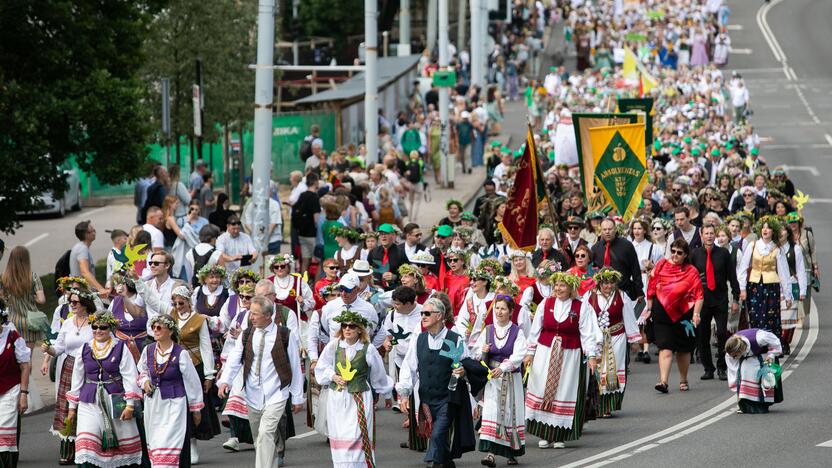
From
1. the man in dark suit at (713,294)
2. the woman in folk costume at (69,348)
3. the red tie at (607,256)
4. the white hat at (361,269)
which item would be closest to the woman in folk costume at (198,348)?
the woman in folk costume at (69,348)

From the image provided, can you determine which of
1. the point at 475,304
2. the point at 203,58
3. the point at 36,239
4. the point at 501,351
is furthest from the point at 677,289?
the point at 203,58

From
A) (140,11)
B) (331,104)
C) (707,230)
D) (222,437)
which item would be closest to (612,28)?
(331,104)

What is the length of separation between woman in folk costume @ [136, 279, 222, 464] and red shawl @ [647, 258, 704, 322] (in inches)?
201

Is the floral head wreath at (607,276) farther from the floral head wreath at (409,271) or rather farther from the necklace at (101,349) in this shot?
the necklace at (101,349)

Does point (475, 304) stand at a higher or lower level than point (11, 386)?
higher

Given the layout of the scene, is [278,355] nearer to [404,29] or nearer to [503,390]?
[503,390]

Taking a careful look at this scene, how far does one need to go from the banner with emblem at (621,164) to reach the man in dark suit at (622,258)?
483 cm

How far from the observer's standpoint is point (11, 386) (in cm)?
1366

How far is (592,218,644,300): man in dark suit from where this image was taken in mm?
18547

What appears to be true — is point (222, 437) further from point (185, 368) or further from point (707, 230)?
point (707, 230)

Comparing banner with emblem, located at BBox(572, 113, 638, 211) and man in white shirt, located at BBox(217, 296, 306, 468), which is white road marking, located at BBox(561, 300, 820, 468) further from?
banner with emblem, located at BBox(572, 113, 638, 211)

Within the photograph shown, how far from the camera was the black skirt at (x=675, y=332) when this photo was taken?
17.5 metres

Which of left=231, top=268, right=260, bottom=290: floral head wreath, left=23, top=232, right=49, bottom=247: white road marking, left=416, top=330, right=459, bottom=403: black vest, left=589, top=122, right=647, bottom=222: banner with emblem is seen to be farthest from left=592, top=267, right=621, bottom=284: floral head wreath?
left=23, top=232, right=49, bottom=247: white road marking

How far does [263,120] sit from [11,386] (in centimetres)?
671
